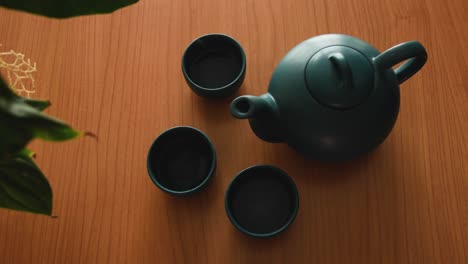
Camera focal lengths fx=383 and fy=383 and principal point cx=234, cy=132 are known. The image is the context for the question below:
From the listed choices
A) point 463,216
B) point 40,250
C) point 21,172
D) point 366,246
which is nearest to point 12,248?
point 40,250

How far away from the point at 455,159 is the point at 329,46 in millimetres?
305

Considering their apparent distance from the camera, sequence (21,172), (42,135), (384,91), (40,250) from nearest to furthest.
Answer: (42,135) → (21,172) → (384,91) → (40,250)

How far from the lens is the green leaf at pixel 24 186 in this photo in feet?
1.33


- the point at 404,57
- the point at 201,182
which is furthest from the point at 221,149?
the point at 404,57

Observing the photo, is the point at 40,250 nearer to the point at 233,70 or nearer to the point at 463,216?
the point at 233,70

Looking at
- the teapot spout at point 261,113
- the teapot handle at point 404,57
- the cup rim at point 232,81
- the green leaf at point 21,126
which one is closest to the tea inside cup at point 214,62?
the cup rim at point 232,81

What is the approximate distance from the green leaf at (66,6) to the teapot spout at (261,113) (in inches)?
8.5

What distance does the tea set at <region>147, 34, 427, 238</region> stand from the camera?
20.4 inches

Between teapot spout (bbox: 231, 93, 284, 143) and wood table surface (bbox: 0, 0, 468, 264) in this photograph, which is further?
wood table surface (bbox: 0, 0, 468, 264)

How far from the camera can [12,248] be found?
0.64m

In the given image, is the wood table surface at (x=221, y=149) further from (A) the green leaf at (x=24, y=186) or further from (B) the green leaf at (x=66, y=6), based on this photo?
(B) the green leaf at (x=66, y=6)

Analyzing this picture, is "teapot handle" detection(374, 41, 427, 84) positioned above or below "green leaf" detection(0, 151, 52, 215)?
above

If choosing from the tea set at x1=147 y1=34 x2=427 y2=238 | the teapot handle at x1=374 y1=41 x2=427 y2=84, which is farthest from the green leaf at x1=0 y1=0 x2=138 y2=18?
the teapot handle at x1=374 y1=41 x2=427 y2=84

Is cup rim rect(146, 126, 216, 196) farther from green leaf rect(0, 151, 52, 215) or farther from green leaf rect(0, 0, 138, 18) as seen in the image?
green leaf rect(0, 0, 138, 18)
